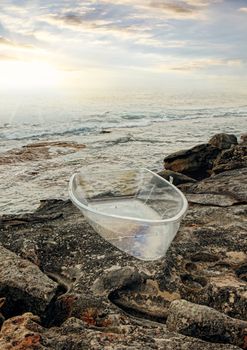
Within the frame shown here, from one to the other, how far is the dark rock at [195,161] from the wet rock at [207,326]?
10.1m

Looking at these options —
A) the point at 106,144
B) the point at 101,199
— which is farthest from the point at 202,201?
the point at 106,144

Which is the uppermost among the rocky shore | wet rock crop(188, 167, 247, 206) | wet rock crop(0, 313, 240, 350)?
wet rock crop(0, 313, 240, 350)

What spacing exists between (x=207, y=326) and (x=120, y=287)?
1554mm

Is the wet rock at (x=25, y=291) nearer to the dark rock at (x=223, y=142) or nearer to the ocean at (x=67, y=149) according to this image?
the ocean at (x=67, y=149)

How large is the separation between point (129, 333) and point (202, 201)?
177 inches

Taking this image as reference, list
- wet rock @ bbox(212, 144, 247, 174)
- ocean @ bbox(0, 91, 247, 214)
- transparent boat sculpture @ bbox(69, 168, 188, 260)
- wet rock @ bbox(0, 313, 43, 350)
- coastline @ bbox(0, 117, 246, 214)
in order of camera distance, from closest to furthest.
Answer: wet rock @ bbox(0, 313, 43, 350)
transparent boat sculpture @ bbox(69, 168, 188, 260)
coastline @ bbox(0, 117, 246, 214)
wet rock @ bbox(212, 144, 247, 174)
ocean @ bbox(0, 91, 247, 214)

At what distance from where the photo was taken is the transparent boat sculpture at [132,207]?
17.5ft

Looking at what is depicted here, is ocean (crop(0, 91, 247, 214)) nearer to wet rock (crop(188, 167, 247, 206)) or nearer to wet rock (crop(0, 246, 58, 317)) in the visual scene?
wet rock (crop(188, 167, 247, 206))

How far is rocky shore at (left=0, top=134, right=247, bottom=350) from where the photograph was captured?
346 cm

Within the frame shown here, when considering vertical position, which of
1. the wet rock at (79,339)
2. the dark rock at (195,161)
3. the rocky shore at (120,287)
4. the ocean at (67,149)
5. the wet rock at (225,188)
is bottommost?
the ocean at (67,149)

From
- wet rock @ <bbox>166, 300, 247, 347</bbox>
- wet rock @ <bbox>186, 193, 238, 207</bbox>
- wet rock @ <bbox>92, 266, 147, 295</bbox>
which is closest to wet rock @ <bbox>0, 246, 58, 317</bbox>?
wet rock @ <bbox>92, 266, 147, 295</bbox>

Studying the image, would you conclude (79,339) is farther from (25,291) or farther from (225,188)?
(225,188)

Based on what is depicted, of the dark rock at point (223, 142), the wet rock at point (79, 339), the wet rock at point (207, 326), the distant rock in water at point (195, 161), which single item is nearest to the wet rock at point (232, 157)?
the distant rock in water at point (195, 161)

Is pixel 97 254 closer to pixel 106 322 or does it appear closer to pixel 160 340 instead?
pixel 106 322
